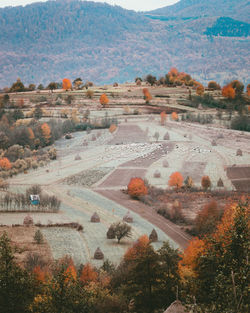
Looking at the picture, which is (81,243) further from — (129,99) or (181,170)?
(129,99)

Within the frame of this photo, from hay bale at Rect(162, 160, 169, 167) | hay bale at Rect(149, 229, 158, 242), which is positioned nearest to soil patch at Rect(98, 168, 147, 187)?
hay bale at Rect(162, 160, 169, 167)

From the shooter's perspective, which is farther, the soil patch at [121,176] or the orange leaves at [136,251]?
the soil patch at [121,176]

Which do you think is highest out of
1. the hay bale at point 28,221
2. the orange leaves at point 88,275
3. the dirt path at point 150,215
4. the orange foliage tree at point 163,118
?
the orange foliage tree at point 163,118

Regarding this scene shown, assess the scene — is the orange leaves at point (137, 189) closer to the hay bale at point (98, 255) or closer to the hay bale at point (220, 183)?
the hay bale at point (220, 183)

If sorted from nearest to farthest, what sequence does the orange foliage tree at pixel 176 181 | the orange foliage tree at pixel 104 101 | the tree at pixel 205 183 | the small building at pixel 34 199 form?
1. the small building at pixel 34 199
2. the tree at pixel 205 183
3. the orange foliage tree at pixel 176 181
4. the orange foliage tree at pixel 104 101

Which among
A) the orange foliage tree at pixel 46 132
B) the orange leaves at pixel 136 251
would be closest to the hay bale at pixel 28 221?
the orange leaves at pixel 136 251

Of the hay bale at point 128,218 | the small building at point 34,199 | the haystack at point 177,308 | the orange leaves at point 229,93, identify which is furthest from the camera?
the orange leaves at point 229,93

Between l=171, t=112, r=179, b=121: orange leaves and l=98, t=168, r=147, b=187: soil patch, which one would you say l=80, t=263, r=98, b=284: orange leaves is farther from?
l=171, t=112, r=179, b=121: orange leaves

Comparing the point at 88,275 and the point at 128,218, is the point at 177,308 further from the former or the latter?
the point at 128,218
